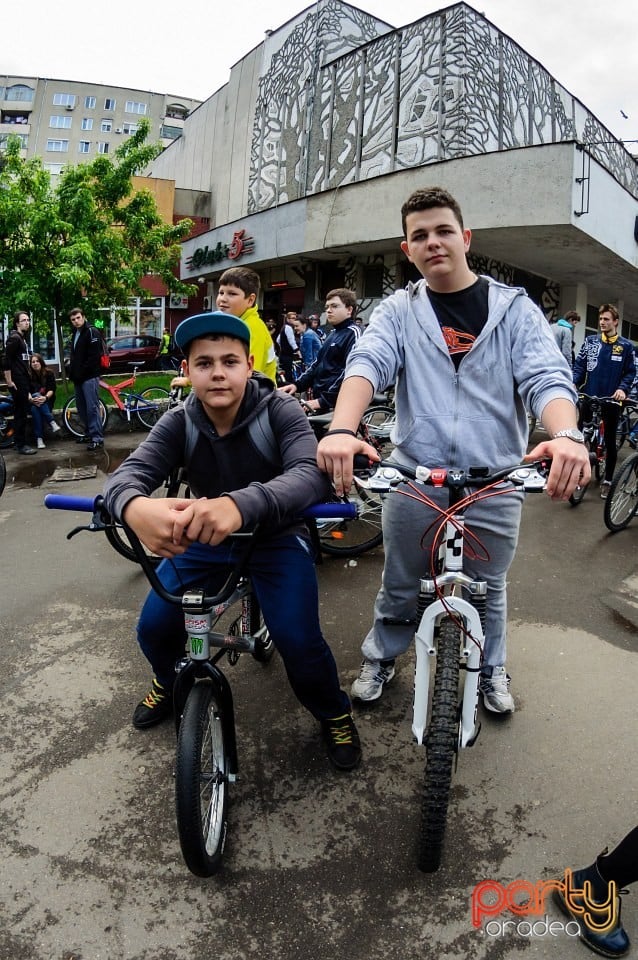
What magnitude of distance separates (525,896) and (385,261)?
19193mm

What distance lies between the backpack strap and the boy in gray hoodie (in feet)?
1.05

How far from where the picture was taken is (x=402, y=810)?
7.74 feet

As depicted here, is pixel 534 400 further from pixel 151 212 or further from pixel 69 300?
pixel 151 212

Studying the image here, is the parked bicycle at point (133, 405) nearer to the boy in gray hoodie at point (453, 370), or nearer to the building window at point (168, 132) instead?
the boy in gray hoodie at point (453, 370)

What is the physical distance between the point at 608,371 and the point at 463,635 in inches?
246

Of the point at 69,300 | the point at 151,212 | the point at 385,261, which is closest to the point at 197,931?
the point at 69,300

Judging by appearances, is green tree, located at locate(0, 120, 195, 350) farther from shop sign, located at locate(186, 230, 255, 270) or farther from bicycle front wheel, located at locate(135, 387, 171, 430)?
shop sign, located at locate(186, 230, 255, 270)

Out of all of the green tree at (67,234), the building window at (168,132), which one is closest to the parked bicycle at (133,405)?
the green tree at (67,234)

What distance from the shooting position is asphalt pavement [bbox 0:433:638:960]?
187 cm

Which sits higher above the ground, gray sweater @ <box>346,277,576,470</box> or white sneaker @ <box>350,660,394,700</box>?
gray sweater @ <box>346,277,576,470</box>

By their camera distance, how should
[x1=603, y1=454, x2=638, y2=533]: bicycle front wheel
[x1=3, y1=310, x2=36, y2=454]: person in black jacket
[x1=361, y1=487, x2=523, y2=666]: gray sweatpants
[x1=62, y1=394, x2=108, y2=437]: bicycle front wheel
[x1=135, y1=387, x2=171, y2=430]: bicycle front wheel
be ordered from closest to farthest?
[x1=361, y1=487, x2=523, y2=666]: gray sweatpants, [x1=603, y1=454, x2=638, y2=533]: bicycle front wheel, [x1=3, y1=310, x2=36, y2=454]: person in black jacket, [x1=62, y1=394, x2=108, y2=437]: bicycle front wheel, [x1=135, y1=387, x2=171, y2=430]: bicycle front wheel

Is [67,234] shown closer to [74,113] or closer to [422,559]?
[422,559]

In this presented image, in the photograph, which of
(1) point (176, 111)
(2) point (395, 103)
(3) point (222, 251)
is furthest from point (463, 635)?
(1) point (176, 111)

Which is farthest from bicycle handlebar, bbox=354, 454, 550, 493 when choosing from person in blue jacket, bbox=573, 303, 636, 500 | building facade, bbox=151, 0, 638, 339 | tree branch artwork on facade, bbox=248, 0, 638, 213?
tree branch artwork on facade, bbox=248, 0, 638, 213
